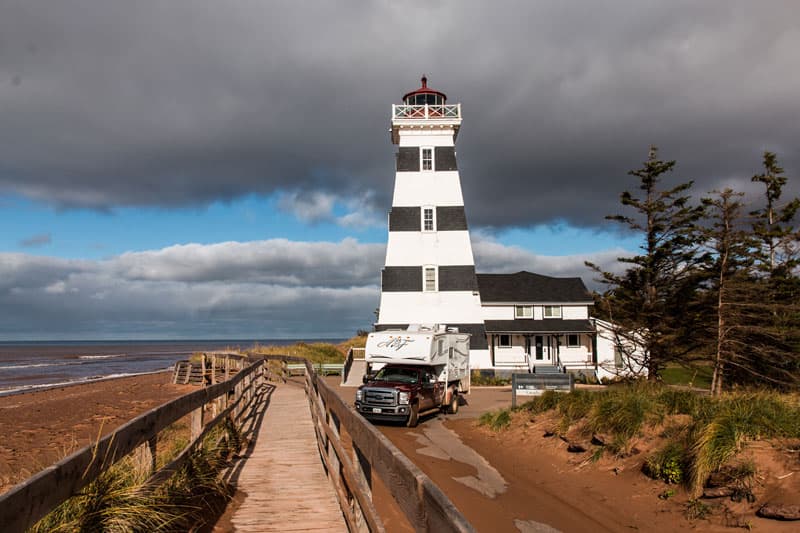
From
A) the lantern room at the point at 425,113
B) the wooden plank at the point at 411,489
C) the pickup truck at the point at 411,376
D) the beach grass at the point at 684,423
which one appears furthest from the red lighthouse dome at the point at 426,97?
the wooden plank at the point at 411,489

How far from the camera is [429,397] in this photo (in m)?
18.7

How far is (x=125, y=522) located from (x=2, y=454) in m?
15.3

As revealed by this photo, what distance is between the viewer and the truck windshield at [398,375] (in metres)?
18.4

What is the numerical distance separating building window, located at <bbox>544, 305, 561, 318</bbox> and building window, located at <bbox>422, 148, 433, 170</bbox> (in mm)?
13846

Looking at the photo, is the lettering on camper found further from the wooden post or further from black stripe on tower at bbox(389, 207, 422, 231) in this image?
black stripe on tower at bbox(389, 207, 422, 231)

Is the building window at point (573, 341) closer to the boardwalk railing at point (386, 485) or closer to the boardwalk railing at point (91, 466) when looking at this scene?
the boardwalk railing at point (91, 466)

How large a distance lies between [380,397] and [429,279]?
1621 cm

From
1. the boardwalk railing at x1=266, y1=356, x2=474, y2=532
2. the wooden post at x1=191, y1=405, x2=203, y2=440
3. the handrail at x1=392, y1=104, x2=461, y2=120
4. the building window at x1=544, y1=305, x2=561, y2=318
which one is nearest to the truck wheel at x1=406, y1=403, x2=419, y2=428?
the wooden post at x1=191, y1=405, x2=203, y2=440

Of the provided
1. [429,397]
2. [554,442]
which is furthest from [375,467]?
[429,397]

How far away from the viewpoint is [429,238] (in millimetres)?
33250

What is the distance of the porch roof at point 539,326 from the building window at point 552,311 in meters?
0.34

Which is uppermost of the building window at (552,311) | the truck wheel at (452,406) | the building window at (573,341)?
the building window at (552,311)

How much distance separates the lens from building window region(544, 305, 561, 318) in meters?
40.5

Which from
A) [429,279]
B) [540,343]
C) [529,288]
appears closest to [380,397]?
[429,279]
